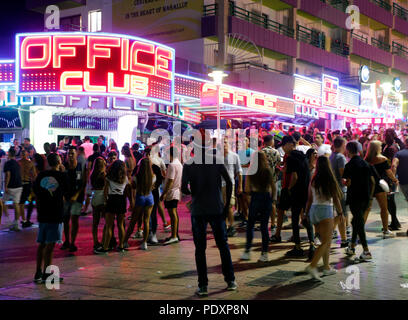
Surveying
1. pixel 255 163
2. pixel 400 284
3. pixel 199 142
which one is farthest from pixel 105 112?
pixel 400 284

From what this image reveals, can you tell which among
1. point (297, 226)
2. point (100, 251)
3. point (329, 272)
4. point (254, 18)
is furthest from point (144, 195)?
point (254, 18)

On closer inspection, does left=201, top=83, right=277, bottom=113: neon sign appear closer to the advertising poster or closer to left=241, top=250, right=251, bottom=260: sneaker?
the advertising poster

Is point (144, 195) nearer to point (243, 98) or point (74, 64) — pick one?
point (74, 64)

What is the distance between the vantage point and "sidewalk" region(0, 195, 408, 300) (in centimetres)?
604

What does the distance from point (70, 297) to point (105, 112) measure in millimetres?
13889

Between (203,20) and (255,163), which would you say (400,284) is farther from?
(203,20)

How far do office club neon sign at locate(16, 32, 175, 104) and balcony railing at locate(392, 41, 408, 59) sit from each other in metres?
35.2

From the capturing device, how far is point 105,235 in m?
8.82

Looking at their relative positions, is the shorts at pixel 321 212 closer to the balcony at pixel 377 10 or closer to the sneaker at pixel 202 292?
the sneaker at pixel 202 292

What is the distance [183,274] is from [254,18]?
2436 centimetres

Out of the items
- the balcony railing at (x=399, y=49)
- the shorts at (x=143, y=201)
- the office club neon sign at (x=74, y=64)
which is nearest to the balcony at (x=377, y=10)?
the balcony railing at (x=399, y=49)

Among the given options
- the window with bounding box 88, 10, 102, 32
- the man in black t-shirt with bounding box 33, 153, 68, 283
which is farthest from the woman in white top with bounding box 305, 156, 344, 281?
the window with bounding box 88, 10, 102, 32

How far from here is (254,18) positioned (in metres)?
29.1

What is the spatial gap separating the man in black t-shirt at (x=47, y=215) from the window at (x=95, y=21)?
27.1m
